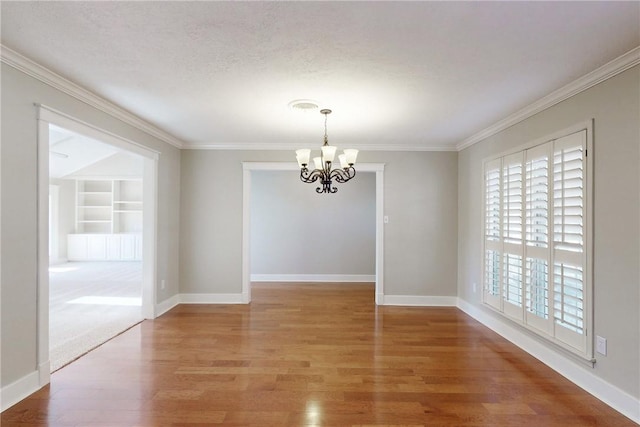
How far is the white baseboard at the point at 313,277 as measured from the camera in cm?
717

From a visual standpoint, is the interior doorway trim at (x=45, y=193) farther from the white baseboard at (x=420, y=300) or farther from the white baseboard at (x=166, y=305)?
the white baseboard at (x=420, y=300)

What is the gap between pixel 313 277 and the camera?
721cm

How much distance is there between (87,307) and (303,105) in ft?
14.2

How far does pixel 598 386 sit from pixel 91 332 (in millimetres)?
4976

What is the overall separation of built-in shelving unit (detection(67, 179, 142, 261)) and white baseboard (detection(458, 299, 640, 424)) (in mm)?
9034

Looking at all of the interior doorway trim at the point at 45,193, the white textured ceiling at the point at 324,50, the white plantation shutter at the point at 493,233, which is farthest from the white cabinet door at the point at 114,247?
the white plantation shutter at the point at 493,233

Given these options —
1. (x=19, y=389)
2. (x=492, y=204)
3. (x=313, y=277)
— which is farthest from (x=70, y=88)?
(x=313, y=277)

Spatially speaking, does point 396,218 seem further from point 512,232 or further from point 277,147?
point 277,147

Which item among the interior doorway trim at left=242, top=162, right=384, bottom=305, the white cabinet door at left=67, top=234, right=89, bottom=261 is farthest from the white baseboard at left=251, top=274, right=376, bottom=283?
the white cabinet door at left=67, top=234, right=89, bottom=261

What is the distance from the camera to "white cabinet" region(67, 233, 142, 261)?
9383 mm

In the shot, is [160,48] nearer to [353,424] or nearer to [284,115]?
[284,115]

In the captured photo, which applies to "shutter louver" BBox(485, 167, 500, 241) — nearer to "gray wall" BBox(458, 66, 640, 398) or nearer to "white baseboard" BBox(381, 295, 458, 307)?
"gray wall" BBox(458, 66, 640, 398)

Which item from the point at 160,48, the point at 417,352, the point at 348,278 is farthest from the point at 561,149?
the point at 348,278

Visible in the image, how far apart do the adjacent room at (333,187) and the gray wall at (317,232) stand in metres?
1.94
